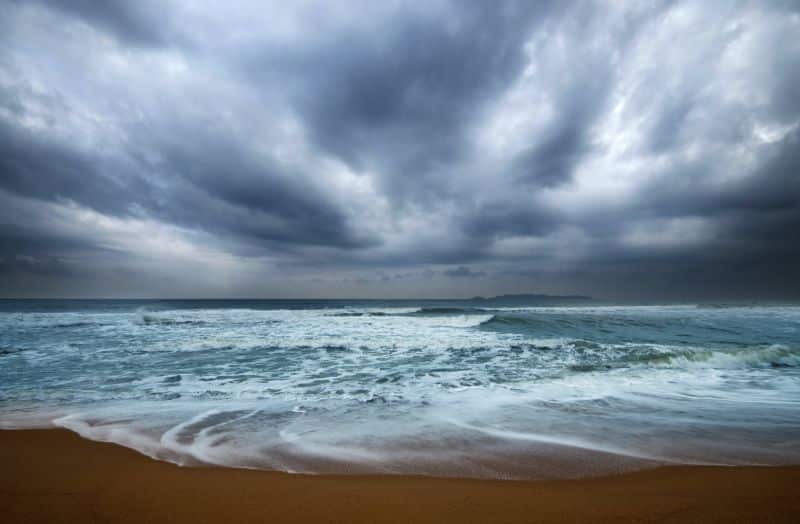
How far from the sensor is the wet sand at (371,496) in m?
2.41

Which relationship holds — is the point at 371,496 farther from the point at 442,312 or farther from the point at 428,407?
the point at 442,312

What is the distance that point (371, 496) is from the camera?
8.89ft

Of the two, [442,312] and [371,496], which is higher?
[371,496]

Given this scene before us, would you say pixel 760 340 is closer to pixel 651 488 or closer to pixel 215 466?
pixel 651 488

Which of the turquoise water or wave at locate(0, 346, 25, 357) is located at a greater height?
the turquoise water

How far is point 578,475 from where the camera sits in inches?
121

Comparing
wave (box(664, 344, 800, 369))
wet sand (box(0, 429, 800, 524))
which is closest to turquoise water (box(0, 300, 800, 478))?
wave (box(664, 344, 800, 369))

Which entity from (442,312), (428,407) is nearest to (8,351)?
(428,407)

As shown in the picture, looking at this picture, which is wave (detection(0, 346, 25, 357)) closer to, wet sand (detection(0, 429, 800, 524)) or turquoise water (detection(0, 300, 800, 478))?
turquoise water (detection(0, 300, 800, 478))

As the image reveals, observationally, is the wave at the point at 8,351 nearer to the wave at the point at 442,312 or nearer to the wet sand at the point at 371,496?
the wet sand at the point at 371,496

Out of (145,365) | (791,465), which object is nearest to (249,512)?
(791,465)

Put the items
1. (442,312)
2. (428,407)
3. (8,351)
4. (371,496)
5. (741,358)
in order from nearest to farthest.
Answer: (371,496)
(428,407)
(741,358)
(8,351)
(442,312)

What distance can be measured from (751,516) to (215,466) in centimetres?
419

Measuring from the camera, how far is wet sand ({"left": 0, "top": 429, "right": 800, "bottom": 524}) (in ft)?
7.89
